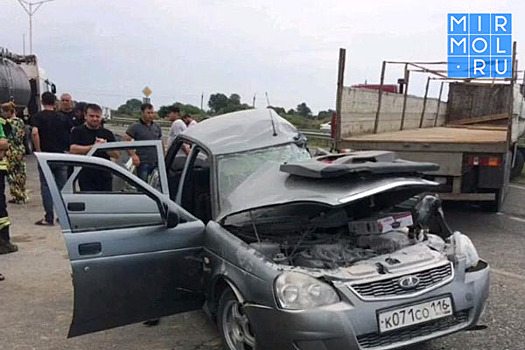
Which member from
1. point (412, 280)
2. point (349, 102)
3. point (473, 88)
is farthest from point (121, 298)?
point (473, 88)

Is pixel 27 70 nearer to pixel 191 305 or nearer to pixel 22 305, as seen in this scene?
pixel 22 305

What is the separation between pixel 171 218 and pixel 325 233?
1.05 meters

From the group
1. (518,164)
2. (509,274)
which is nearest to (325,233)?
(509,274)

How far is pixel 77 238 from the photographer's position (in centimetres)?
349

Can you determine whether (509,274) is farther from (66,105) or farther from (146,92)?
(146,92)

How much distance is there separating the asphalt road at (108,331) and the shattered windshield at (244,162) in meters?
1.09

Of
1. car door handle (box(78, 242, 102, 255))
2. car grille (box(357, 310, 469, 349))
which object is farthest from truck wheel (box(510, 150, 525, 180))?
car door handle (box(78, 242, 102, 255))


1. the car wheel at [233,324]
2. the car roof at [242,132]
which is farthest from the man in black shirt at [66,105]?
the car wheel at [233,324]

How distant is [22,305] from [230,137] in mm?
2247

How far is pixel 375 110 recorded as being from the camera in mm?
9305

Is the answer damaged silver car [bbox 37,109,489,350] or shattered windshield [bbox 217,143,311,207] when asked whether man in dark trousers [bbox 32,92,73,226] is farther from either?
shattered windshield [bbox 217,143,311,207]

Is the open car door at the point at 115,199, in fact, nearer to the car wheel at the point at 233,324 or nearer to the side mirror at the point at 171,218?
the side mirror at the point at 171,218

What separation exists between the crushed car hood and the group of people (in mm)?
1046

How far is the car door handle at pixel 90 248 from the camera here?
3.47m
